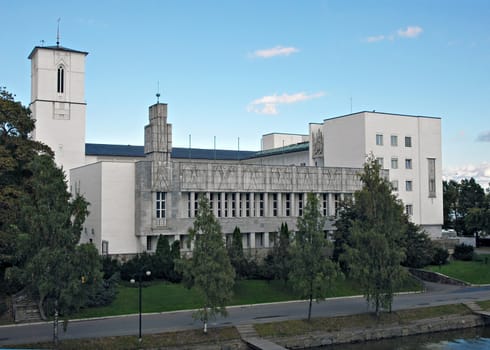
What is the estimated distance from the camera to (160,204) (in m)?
50.7

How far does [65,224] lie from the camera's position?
1225 inches

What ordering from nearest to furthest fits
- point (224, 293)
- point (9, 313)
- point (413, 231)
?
point (224, 293), point (9, 313), point (413, 231)

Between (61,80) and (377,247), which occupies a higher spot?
(61,80)

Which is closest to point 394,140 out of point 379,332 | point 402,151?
point 402,151

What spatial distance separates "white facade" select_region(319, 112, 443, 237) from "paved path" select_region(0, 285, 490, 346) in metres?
22.7

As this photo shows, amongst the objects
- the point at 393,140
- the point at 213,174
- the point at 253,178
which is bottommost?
the point at 253,178

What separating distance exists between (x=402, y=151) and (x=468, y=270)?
716 inches

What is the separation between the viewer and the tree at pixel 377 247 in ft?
127

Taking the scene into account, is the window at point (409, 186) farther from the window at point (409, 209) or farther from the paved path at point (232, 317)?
the paved path at point (232, 317)

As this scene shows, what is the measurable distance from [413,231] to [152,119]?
26980 mm

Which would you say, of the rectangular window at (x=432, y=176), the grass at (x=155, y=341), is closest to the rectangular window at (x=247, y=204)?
the grass at (x=155, y=341)

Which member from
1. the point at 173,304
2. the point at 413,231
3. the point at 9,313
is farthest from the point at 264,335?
the point at 413,231

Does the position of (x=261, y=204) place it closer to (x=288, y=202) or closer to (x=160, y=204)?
(x=288, y=202)

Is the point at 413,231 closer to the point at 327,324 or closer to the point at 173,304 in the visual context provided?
the point at 327,324
